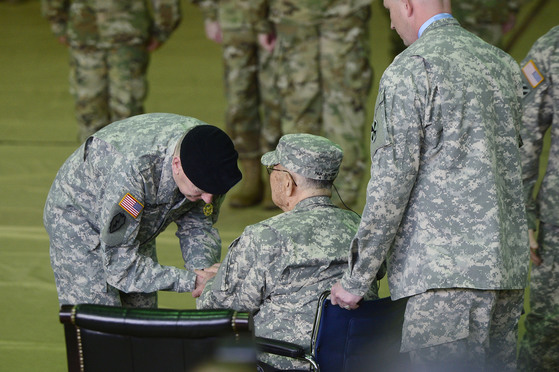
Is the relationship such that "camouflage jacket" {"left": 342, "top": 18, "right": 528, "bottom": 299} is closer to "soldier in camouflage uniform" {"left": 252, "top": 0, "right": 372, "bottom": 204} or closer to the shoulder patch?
the shoulder patch

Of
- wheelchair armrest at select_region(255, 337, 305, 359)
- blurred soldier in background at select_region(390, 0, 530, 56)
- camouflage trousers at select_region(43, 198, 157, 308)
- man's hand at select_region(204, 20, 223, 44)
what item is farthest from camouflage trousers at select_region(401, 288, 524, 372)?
man's hand at select_region(204, 20, 223, 44)

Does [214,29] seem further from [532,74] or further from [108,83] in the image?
[532,74]

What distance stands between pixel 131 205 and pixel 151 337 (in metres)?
0.83

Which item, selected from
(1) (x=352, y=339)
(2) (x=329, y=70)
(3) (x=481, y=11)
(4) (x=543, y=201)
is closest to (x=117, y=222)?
(1) (x=352, y=339)

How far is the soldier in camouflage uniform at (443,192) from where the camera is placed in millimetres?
2279

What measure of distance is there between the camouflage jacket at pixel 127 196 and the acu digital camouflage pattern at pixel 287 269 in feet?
0.92

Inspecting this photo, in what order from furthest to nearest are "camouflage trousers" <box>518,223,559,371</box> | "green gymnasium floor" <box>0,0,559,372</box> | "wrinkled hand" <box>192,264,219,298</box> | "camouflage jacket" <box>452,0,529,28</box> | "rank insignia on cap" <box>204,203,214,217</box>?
"camouflage jacket" <box>452,0,529,28</box> → "green gymnasium floor" <box>0,0,559,372</box> → "camouflage trousers" <box>518,223,559,371</box> → "rank insignia on cap" <box>204,203,214,217</box> → "wrinkled hand" <box>192,264,219,298</box>

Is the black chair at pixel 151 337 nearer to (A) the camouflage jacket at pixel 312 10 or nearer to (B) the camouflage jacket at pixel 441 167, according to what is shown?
(B) the camouflage jacket at pixel 441 167

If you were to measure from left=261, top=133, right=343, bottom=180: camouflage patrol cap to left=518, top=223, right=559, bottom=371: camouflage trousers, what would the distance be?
0.87 meters

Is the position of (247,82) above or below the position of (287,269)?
below

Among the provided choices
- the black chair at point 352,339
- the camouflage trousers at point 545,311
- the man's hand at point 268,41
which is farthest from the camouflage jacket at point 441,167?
the man's hand at point 268,41

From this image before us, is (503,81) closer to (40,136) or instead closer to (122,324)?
(122,324)

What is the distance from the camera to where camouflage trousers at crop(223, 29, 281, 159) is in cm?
555

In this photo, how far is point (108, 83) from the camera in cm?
609
